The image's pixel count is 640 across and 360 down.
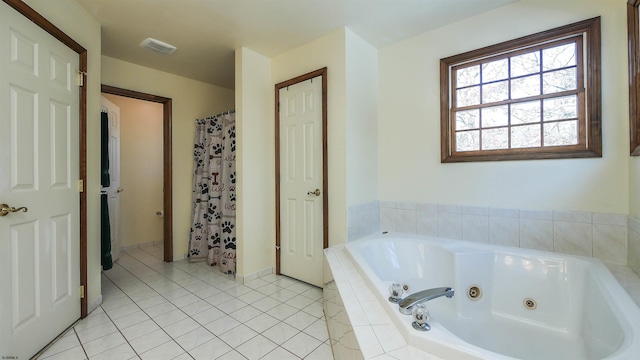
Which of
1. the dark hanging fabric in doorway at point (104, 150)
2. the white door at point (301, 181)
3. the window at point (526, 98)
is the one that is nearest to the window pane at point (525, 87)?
the window at point (526, 98)

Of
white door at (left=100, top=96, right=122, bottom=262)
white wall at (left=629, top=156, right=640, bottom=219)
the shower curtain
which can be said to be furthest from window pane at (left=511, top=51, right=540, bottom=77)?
white door at (left=100, top=96, right=122, bottom=262)

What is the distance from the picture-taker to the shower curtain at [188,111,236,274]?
2977 mm

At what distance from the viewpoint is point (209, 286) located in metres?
2.50

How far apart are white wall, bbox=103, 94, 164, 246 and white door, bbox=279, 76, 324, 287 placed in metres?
2.45

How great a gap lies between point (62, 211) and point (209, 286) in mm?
1289

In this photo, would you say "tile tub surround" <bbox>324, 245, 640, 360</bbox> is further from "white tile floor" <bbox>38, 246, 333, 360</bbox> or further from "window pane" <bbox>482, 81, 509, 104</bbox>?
"window pane" <bbox>482, 81, 509, 104</bbox>

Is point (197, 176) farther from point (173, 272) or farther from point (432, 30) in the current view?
point (432, 30)

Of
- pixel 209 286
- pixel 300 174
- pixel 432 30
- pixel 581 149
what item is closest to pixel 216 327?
pixel 209 286

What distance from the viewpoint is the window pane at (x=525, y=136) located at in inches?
74.1

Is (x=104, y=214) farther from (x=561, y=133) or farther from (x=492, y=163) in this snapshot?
(x=561, y=133)

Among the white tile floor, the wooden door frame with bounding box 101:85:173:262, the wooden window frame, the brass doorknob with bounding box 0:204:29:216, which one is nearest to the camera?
the brass doorknob with bounding box 0:204:29:216

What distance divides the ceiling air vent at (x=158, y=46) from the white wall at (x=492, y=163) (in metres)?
2.05

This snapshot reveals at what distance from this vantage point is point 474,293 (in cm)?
Result: 175

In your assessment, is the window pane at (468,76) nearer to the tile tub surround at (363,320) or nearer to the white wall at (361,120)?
the white wall at (361,120)
